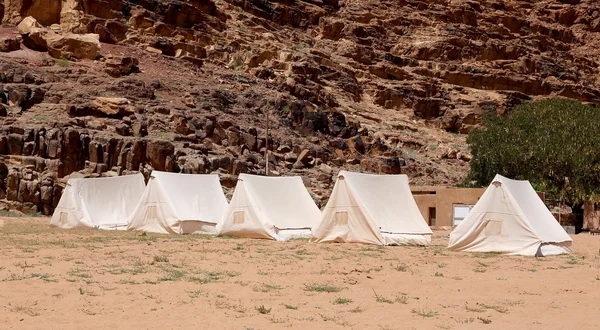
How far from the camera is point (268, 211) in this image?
74.7ft

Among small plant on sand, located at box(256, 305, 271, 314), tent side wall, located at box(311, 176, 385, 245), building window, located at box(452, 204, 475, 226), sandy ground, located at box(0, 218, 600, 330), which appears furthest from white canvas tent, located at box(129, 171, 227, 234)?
small plant on sand, located at box(256, 305, 271, 314)

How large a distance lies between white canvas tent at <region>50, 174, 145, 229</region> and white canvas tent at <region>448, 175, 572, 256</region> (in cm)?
1343

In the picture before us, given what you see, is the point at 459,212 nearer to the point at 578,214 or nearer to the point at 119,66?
the point at 578,214

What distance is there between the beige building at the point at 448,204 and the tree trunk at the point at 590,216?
6.39 meters

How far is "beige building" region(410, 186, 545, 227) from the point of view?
99.3 ft

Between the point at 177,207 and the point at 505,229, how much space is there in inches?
449

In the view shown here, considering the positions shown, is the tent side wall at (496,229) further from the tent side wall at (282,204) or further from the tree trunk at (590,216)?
the tree trunk at (590,216)

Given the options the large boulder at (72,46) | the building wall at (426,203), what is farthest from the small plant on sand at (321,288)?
the large boulder at (72,46)

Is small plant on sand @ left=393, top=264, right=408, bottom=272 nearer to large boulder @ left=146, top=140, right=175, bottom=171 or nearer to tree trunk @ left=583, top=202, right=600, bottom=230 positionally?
tree trunk @ left=583, top=202, right=600, bottom=230

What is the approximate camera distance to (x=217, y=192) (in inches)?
1021

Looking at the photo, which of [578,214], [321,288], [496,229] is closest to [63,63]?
[578,214]

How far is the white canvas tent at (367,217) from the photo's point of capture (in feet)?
67.9

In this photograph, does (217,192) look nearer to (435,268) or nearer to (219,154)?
(435,268)

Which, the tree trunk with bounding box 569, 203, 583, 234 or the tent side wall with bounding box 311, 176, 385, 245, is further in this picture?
the tree trunk with bounding box 569, 203, 583, 234
